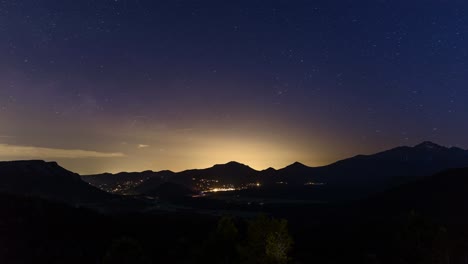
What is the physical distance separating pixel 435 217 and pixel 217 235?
469 ft

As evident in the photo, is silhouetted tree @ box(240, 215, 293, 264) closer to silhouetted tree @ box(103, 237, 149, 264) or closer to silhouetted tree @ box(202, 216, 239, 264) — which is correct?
silhouetted tree @ box(202, 216, 239, 264)

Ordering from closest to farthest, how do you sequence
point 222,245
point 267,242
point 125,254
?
1. point 267,242
2. point 222,245
3. point 125,254

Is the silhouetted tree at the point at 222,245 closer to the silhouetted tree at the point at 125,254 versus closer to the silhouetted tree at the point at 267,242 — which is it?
the silhouetted tree at the point at 267,242

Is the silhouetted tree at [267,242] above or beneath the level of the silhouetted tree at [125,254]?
above

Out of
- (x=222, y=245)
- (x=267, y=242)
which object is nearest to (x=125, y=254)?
(x=222, y=245)

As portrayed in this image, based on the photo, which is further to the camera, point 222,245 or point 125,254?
point 125,254

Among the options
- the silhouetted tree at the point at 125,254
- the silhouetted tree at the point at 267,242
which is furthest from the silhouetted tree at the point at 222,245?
the silhouetted tree at the point at 125,254

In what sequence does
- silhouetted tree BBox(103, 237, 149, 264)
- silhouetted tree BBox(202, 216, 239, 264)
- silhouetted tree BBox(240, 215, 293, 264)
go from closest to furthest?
1. silhouetted tree BBox(240, 215, 293, 264)
2. silhouetted tree BBox(202, 216, 239, 264)
3. silhouetted tree BBox(103, 237, 149, 264)

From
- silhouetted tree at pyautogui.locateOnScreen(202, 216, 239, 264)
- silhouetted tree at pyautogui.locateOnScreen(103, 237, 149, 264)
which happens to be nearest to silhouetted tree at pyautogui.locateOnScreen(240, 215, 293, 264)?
silhouetted tree at pyautogui.locateOnScreen(202, 216, 239, 264)

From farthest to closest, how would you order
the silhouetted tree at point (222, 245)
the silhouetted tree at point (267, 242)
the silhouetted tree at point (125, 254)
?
the silhouetted tree at point (125, 254), the silhouetted tree at point (222, 245), the silhouetted tree at point (267, 242)

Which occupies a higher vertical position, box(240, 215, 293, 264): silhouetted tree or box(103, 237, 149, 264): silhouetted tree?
box(240, 215, 293, 264): silhouetted tree

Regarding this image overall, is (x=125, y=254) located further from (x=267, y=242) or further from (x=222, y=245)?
(x=267, y=242)

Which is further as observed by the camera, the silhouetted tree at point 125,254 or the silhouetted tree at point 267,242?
the silhouetted tree at point 125,254

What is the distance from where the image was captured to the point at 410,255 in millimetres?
97125
